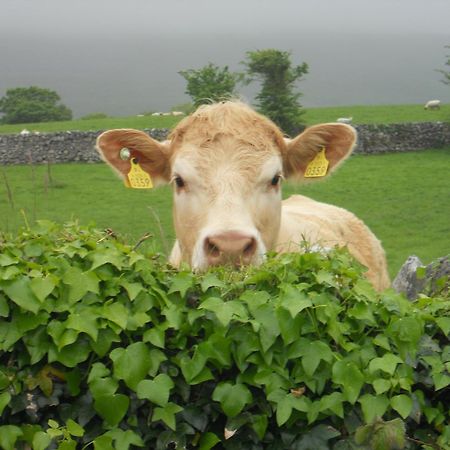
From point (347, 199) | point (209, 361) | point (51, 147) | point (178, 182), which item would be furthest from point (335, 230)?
point (51, 147)

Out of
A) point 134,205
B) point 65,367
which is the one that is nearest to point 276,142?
point 65,367

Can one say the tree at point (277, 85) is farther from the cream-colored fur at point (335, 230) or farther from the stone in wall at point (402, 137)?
the cream-colored fur at point (335, 230)

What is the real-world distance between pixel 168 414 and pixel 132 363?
0.24 m

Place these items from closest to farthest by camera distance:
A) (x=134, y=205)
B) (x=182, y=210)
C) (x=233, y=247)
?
(x=233, y=247)
(x=182, y=210)
(x=134, y=205)

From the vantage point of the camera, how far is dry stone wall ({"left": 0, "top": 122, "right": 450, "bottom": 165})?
29344 millimetres

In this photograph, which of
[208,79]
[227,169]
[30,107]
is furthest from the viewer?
[30,107]

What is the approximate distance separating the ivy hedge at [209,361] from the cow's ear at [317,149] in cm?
273

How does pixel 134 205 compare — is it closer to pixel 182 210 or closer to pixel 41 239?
pixel 182 210

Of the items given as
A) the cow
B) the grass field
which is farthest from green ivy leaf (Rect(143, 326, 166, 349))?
the grass field

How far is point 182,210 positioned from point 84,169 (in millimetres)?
23252

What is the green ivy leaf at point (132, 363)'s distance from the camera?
290cm

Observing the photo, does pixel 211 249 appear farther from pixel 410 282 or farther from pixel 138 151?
pixel 410 282

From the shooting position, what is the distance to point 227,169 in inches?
198

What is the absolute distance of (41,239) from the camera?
10.9ft
